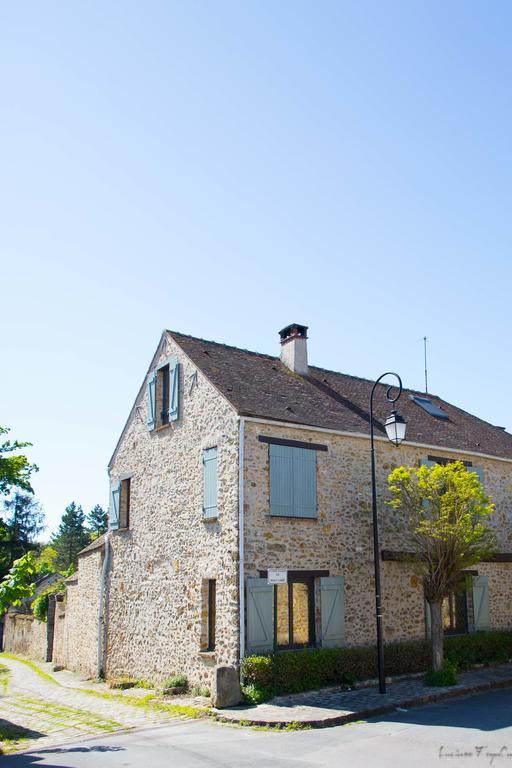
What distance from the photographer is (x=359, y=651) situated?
14.4 m

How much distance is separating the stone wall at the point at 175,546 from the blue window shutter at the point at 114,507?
28cm

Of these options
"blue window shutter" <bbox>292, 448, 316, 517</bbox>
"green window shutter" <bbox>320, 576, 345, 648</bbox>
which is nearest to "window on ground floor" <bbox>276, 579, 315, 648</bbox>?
"green window shutter" <bbox>320, 576, 345, 648</bbox>

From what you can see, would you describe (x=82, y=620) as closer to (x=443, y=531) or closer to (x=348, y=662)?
(x=348, y=662)

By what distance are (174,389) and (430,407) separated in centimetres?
894

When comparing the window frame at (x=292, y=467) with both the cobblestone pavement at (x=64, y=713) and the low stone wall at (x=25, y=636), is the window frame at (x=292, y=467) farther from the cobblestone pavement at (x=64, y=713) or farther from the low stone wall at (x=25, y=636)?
the low stone wall at (x=25, y=636)

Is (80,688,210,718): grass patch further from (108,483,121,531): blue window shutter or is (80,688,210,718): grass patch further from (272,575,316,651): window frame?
(108,483,121,531): blue window shutter

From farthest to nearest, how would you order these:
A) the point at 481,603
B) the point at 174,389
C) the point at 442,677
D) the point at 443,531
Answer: the point at 481,603, the point at 174,389, the point at 443,531, the point at 442,677

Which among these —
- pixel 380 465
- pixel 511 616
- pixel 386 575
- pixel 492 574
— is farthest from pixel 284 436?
pixel 511 616

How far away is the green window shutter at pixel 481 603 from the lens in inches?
697

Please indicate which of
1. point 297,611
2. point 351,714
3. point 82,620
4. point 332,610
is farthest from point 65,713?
point 82,620

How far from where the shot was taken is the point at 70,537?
65062 mm

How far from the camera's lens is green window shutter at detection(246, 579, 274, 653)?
13.6 m

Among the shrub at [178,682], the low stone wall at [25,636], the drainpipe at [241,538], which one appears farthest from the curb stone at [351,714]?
the low stone wall at [25,636]

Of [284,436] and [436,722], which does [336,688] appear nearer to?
[436,722]
